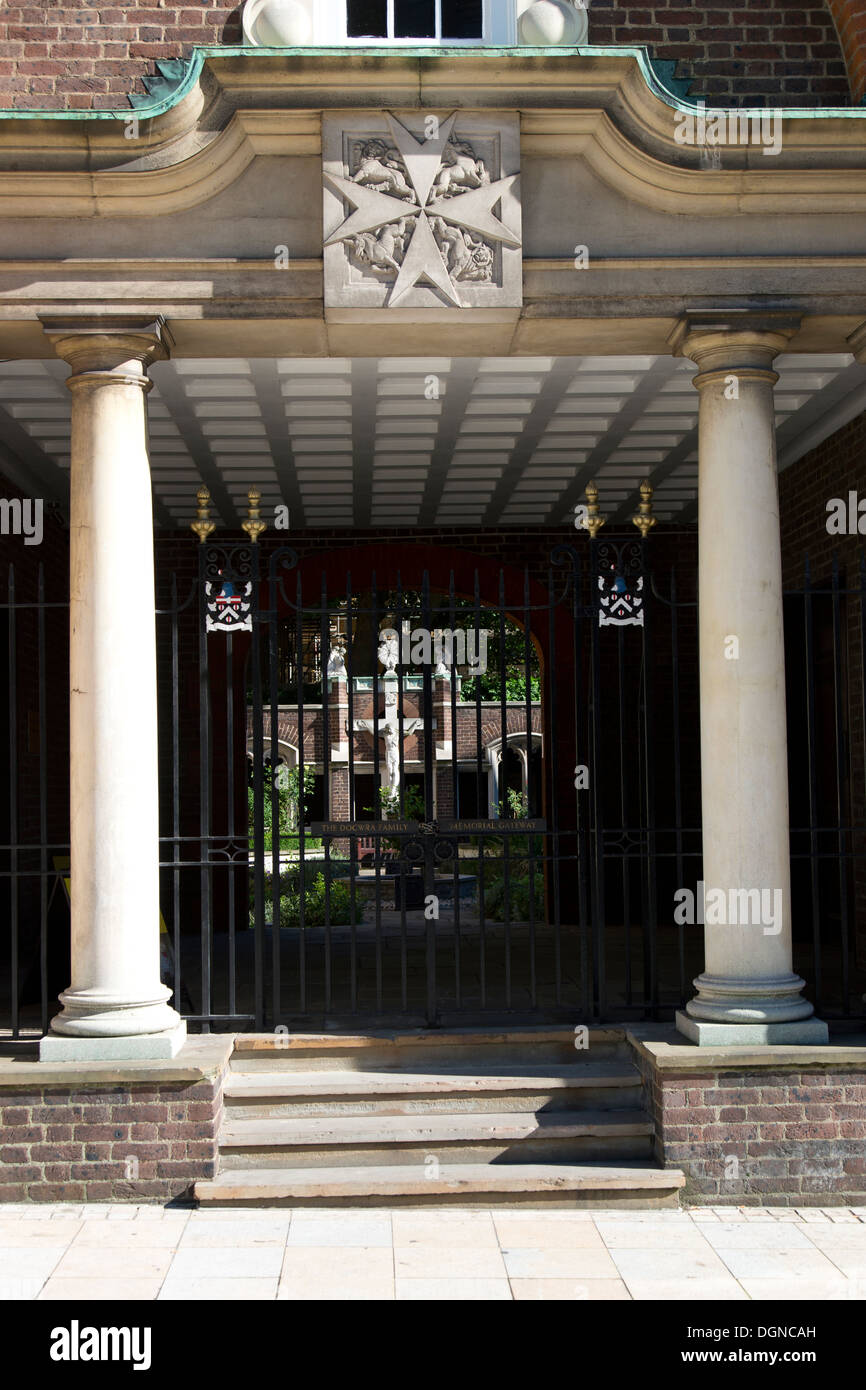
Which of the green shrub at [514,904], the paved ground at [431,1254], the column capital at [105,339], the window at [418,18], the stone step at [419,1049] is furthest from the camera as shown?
the green shrub at [514,904]

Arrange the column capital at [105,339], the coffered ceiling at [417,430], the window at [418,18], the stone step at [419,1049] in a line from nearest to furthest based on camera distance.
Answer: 1. the column capital at [105,339]
2. the stone step at [419,1049]
3. the window at [418,18]
4. the coffered ceiling at [417,430]

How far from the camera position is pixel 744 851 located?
6500mm

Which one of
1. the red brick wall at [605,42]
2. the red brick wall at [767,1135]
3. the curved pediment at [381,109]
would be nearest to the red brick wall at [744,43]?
the red brick wall at [605,42]

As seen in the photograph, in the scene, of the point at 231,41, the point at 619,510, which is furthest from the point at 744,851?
the point at 619,510

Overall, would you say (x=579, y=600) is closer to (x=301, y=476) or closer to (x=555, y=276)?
(x=555, y=276)

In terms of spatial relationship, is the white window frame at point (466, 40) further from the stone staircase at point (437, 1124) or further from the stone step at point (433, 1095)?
the stone step at point (433, 1095)

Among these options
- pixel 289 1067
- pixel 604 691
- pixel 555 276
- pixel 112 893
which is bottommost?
pixel 289 1067

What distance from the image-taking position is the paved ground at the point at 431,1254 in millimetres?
5094

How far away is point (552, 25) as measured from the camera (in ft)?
21.4

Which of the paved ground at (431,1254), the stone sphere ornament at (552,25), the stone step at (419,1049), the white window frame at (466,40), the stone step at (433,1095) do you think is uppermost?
the white window frame at (466,40)

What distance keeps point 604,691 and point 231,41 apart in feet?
25.8

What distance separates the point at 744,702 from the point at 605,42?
3.54 metres

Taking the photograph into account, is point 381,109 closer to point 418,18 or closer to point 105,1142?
point 418,18

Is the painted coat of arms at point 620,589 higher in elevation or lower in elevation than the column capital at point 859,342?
lower
